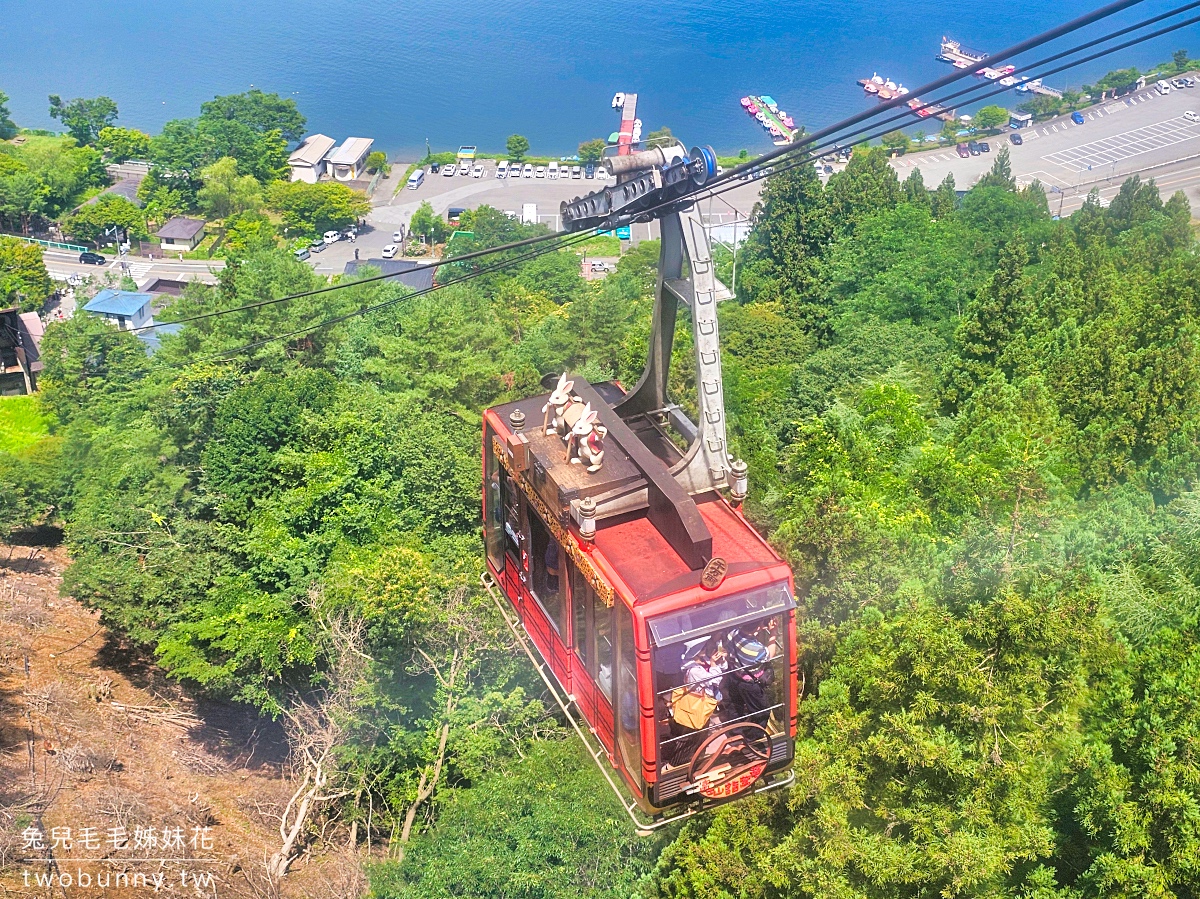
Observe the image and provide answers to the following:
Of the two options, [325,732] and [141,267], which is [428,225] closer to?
[141,267]

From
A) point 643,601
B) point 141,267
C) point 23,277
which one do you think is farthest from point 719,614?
point 141,267

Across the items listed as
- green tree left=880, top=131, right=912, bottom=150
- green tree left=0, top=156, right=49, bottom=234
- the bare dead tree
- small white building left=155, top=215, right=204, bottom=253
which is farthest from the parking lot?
the bare dead tree

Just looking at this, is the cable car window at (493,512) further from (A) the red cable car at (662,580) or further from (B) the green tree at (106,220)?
(B) the green tree at (106,220)

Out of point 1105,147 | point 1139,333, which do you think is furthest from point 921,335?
point 1105,147

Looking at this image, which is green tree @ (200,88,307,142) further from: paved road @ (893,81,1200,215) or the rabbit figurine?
the rabbit figurine

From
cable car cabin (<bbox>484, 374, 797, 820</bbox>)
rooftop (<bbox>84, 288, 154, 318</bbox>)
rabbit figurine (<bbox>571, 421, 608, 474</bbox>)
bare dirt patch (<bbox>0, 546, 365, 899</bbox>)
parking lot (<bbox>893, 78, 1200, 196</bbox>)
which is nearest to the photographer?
cable car cabin (<bbox>484, 374, 797, 820</bbox>)

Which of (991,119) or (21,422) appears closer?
(21,422)

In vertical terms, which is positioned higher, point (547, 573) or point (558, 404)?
point (558, 404)

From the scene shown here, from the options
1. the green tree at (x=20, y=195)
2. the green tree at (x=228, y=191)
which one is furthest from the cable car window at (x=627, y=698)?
the green tree at (x=20, y=195)
